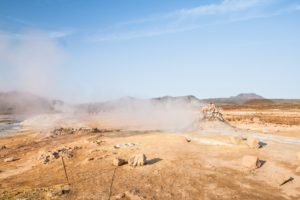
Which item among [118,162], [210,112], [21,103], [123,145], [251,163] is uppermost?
[21,103]

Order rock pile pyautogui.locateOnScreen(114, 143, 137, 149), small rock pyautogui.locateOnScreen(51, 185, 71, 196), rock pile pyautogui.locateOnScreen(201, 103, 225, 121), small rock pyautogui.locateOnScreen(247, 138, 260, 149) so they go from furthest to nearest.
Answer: rock pile pyautogui.locateOnScreen(201, 103, 225, 121) → rock pile pyautogui.locateOnScreen(114, 143, 137, 149) → small rock pyautogui.locateOnScreen(247, 138, 260, 149) → small rock pyautogui.locateOnScreen(51, 185, 71, 196)

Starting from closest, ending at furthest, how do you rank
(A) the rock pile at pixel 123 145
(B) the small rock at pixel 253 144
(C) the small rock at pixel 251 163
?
(C) the small rock at pixel 251 163
(B) the small rock at pixel 253 144
(A) the rock pile at pixel 123 145

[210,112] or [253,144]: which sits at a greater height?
[210,112]

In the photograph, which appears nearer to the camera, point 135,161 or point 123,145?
point 135,161

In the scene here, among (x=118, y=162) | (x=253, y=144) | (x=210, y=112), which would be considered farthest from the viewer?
(x=210, y=112)

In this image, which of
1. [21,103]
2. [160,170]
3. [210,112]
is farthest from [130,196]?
[21,103]

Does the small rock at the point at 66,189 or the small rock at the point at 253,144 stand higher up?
the small rock at the point at 253,144

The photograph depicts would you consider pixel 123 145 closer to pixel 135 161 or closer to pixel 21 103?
pixel 135 161

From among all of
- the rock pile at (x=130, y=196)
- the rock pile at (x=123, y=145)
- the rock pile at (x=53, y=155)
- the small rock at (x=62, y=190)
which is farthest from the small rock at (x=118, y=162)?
the rock pile at (x=123, y=145)

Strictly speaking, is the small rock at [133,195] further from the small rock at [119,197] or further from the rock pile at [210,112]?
the rock pile at [210,112]

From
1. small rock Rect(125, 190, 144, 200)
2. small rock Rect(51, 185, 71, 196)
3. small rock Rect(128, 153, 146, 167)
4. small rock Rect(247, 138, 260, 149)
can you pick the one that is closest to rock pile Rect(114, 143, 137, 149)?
small rock Rect(128, 153, 146, 167)

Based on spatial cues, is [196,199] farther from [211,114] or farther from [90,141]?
[211,114]

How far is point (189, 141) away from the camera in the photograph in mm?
19953

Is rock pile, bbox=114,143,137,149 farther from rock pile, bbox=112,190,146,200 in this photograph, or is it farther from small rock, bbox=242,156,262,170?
rock pile, bbox=112,190,146,200
